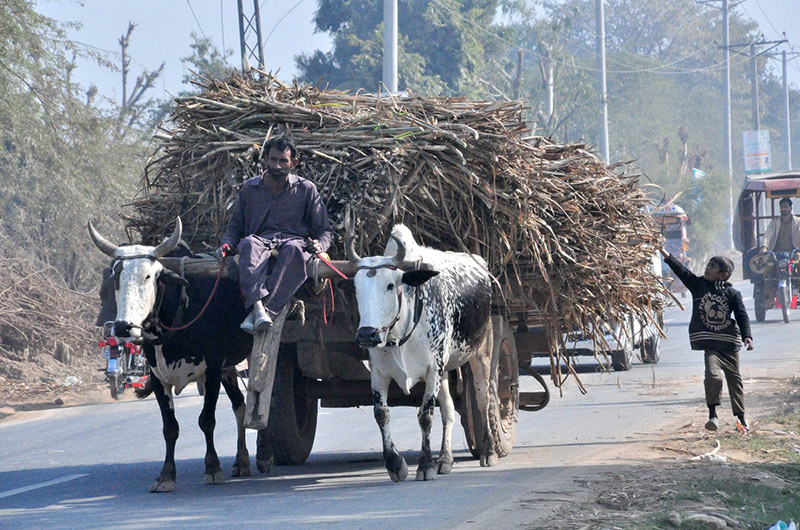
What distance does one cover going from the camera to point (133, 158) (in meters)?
19.9

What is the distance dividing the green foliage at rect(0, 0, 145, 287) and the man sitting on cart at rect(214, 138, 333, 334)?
1018 centimetres

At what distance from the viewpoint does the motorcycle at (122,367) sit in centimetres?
1352

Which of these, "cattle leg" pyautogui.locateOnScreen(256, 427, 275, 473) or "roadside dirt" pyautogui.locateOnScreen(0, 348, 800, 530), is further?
"cattle leg" pyautogui.locateOnScreen(256, 427, 275, 473)

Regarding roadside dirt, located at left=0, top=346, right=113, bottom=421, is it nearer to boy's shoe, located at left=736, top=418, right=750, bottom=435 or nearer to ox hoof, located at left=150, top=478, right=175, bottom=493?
ox hoof, located at left=150, top=478, right=175, bottom=493

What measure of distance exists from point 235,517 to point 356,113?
3.27 m

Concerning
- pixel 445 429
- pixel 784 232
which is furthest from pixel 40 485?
pixel 784 232

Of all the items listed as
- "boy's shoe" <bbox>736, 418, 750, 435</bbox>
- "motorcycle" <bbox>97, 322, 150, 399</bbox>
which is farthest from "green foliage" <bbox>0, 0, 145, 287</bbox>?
"boy's shoe" <bbox>736, 418, 750, 435</bbox>

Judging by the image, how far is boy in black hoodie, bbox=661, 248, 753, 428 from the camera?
8930 millimetres

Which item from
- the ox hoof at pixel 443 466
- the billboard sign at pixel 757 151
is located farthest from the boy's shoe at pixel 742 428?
the billboard sign at pixel 757 151

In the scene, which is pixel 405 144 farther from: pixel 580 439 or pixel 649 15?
pixel 649 15

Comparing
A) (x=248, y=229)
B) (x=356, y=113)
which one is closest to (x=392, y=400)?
(x=248, y=229)

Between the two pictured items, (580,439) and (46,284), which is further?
(46,284)

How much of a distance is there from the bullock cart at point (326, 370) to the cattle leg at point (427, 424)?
616 mm

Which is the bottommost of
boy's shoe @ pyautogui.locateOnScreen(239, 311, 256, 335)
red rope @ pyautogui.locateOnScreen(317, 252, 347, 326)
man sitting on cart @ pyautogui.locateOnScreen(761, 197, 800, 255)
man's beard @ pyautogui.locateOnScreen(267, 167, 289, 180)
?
boy's shoe @ pyautogui.locateOnScreen(239, 311, 256, 335)
